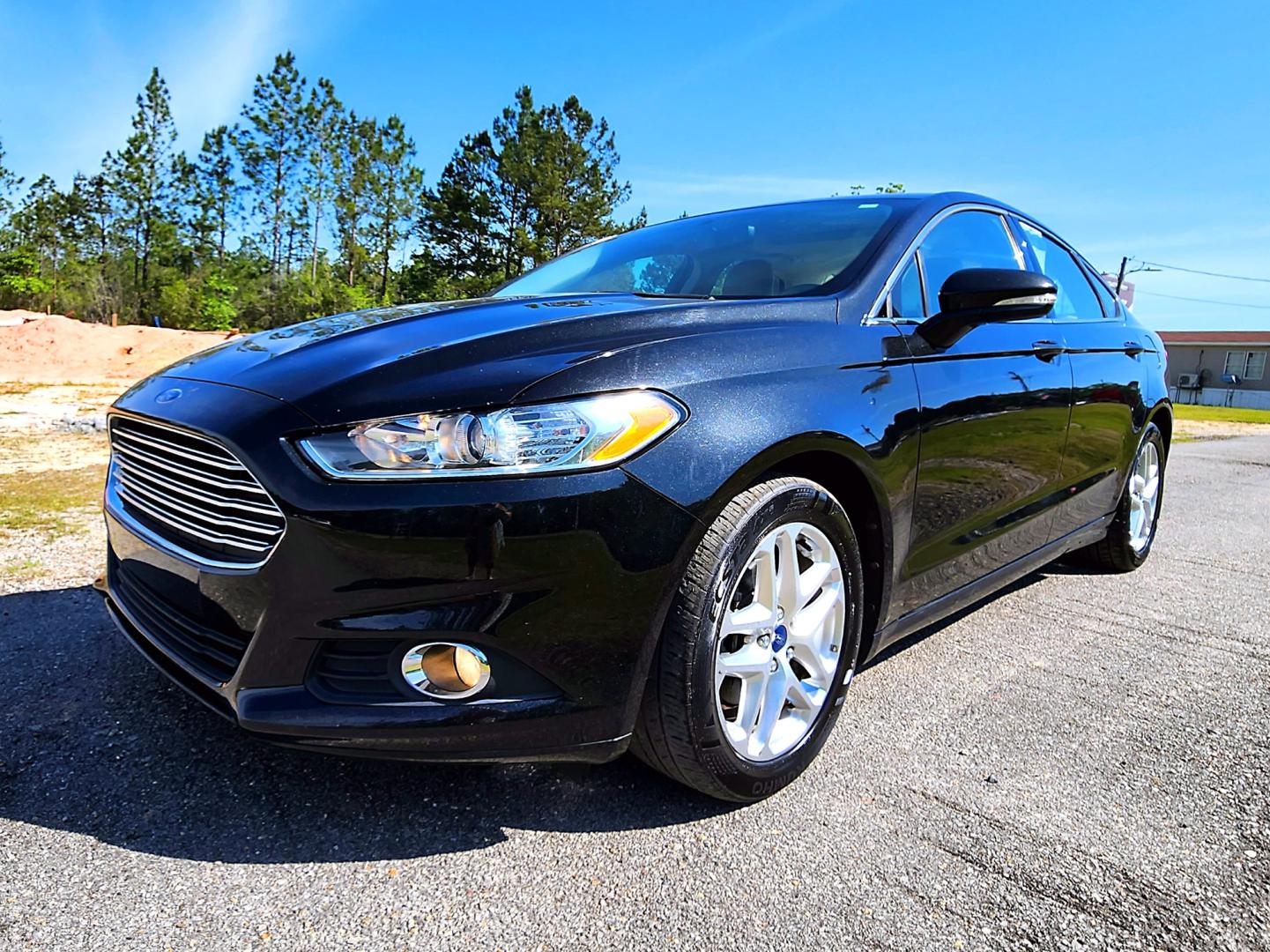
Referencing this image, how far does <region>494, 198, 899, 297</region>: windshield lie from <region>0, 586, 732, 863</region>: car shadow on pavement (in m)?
1.50

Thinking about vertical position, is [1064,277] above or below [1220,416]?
above

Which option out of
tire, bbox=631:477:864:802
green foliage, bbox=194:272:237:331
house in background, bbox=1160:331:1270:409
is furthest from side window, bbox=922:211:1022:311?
house in background, bbox=1160:331:1270:409

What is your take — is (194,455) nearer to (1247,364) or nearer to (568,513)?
(568,513)

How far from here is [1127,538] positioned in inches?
166

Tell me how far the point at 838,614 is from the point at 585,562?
0.87 metres

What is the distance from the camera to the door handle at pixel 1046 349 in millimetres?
3000

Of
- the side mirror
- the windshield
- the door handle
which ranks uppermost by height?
the windshield

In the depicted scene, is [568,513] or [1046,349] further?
[1046,349]

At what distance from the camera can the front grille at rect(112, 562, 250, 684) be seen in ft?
5.67

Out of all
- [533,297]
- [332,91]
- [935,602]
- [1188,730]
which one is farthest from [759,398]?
[332,91]

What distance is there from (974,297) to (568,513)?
4.92 ft

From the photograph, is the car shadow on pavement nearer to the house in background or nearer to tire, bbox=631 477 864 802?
tire, bbox=631 477 864 802

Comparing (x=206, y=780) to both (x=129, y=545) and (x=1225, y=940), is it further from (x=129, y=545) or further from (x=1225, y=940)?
(x=1225, y=940)

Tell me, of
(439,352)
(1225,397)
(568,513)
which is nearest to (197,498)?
(439,352)
